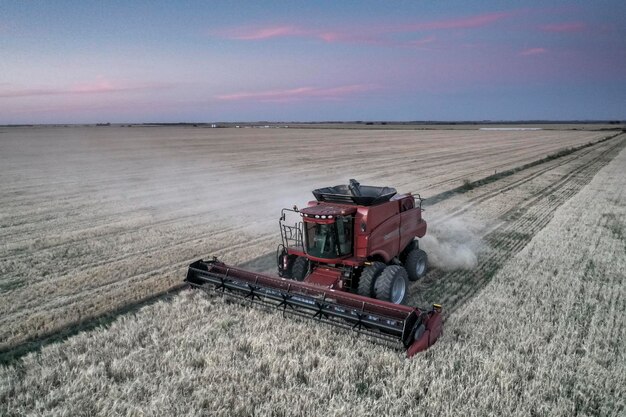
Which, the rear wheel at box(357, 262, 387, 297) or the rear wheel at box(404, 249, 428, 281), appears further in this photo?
the rear wheel at box(404, 249, 428, 281)

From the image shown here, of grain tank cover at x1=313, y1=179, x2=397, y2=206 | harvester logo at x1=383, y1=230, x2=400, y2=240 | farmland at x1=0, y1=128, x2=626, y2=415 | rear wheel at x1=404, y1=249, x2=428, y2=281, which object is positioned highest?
grain tank cover at x1=313, y1=179, x2=397, y2=206

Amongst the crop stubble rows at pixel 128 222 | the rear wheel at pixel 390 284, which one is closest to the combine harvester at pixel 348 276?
the rear wheel at pixel 390 284

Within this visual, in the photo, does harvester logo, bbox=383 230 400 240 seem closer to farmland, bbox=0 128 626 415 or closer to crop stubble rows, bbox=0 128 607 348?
farmland, bbox=0 128 626 415

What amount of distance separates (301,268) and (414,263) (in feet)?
7.75

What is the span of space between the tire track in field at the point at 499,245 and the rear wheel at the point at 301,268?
1983mm

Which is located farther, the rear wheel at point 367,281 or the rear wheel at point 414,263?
the rear wheel at point 414,263

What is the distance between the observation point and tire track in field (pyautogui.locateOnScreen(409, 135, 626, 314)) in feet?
27.2

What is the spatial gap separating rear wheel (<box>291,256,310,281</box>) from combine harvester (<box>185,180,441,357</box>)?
0.02 meters

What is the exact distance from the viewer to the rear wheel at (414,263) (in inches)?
348

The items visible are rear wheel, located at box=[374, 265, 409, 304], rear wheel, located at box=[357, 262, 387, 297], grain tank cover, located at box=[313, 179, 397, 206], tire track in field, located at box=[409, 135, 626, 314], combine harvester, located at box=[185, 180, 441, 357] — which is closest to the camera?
combine harvester, located at box=[185, 180, 441, 357]

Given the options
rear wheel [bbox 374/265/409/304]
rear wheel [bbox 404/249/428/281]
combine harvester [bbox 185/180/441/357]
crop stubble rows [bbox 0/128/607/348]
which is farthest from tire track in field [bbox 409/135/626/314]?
crop stubble rows [bbox 0/128/607/348]

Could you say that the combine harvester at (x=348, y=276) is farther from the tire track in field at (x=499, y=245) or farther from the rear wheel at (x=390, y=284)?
the tire track in field at (x=499, y=245)

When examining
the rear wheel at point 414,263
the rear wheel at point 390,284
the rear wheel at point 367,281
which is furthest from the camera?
the rear wheel at point 414,263

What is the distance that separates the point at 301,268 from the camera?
8047mm
